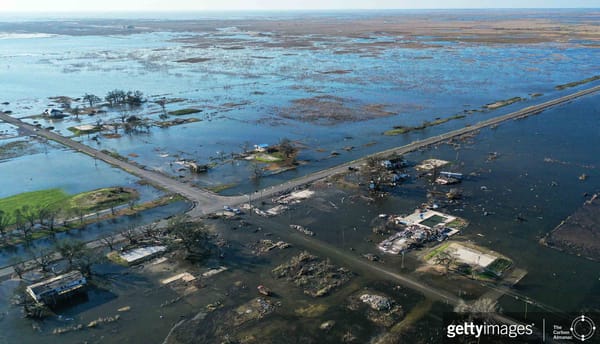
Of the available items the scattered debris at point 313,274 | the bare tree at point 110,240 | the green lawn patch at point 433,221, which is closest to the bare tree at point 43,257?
the bare tree at point 110,240

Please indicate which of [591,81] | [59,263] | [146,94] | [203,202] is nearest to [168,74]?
[146,94]

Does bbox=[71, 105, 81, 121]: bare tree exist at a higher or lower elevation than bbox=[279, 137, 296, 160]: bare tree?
higher

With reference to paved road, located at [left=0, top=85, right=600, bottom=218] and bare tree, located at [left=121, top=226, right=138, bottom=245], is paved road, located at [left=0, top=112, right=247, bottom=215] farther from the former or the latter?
bare tree, located at [left=121, top=226, right=138, bottom=245]

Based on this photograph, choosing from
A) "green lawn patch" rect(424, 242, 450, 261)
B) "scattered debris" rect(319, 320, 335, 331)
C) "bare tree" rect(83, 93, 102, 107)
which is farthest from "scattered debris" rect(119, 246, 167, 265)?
"bare tree" rect(83, 93, 102, 107)

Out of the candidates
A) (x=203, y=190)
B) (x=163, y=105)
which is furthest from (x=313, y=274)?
(x=163, y=105)

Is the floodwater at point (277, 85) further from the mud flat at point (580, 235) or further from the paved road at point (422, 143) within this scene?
the mud flat at point (580, 235)

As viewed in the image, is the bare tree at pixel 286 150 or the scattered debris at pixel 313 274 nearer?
the scattered debris at pixel 313 274

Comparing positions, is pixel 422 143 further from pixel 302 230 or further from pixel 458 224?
pixel 302 230
